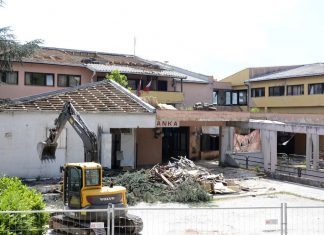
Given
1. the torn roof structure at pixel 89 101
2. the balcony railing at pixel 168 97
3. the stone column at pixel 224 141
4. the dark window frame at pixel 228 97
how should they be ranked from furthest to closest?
the dark window frame at pixel 228 97, the balcony railing at pixel 168 97, the stone column at pixel 224 141, the torn roof structure at pixel 89 101

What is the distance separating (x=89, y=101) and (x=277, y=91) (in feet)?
80.1

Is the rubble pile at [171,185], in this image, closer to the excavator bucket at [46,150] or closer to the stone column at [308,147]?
the excavator bucket at [46,150]

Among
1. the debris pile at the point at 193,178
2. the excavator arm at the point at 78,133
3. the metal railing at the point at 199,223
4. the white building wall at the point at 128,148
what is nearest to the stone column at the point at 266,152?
the debris pile at the point at 193,178

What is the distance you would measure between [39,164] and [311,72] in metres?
26.7

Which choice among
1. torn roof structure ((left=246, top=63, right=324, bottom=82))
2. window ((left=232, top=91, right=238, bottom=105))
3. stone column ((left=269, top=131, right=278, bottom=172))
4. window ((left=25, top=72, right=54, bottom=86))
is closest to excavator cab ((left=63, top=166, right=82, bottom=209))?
stone column ((left=269, top=131, right=278, bottom=172))

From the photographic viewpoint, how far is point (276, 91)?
145 feet

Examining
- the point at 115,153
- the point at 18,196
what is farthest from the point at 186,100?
the point at 18,196

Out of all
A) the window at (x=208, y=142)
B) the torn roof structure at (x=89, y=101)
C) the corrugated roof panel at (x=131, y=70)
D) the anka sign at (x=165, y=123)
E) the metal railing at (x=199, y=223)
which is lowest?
the metal railing at (x=199, y=223)

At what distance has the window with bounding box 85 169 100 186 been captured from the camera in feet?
43.0

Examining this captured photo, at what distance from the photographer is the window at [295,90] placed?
41.4 meters

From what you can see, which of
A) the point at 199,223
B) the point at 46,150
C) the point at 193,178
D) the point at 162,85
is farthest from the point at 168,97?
the point at 199,223

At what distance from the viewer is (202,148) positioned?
112 feet

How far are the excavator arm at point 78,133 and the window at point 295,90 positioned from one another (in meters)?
29.7

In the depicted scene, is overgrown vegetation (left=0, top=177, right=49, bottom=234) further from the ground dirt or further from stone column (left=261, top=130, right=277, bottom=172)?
stone column (left=261, top=130, right=277, bottom=172)
